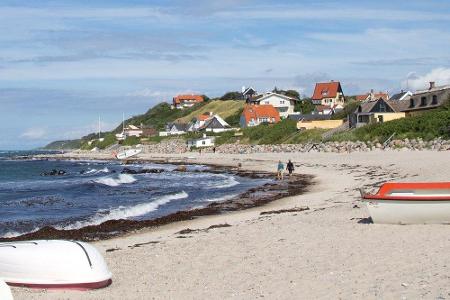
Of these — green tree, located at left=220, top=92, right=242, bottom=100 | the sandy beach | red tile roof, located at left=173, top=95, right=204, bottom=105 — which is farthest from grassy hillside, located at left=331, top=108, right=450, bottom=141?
red tile roof, located at left=173, top=95, right=204, bottom=105

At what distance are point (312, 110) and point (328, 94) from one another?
6293mm

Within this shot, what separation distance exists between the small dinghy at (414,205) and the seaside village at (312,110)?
52147 mm

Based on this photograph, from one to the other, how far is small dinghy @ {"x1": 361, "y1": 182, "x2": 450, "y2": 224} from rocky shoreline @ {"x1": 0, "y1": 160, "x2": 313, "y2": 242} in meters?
8.87

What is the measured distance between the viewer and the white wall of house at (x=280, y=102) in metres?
124

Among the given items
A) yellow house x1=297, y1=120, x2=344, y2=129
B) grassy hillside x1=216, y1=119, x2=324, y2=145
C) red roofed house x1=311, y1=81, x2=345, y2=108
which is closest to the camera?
grassy hillside x1=216, y1=119, x2=324, y2=145

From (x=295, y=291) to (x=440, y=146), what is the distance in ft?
137

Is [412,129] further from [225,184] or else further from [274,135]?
[274,135]

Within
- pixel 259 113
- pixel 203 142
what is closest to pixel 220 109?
pixel 259 113

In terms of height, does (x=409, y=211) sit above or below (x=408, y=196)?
below

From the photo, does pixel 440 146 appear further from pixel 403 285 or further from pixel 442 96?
pixel 403 285

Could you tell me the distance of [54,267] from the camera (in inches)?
459

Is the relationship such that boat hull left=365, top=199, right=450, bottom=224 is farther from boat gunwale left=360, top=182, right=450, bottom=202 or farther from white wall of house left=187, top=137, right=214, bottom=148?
white wall of house left=187, top=137, right=214, bottom=148

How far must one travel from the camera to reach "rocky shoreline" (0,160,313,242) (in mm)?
20734

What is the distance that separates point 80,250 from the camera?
39.1ft
